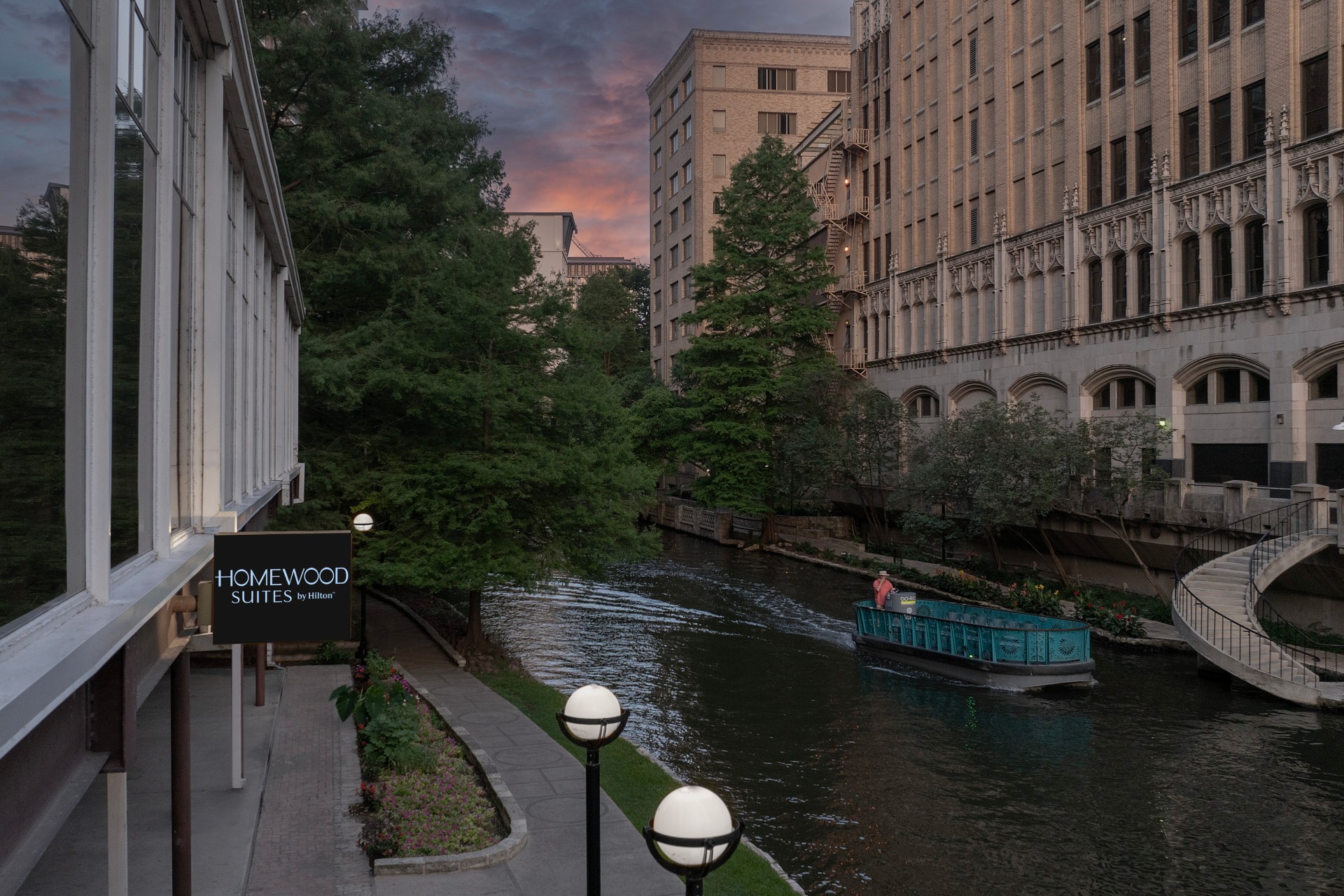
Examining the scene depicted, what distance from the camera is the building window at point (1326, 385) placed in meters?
28.9

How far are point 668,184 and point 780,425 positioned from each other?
41729 mm

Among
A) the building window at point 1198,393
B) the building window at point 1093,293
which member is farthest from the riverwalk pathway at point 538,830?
the building window at point 1093,293

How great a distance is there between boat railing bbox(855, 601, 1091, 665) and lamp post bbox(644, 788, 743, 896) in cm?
1846

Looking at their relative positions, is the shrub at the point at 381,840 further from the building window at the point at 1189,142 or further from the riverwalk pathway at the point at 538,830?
the building window at the point at 1189,142

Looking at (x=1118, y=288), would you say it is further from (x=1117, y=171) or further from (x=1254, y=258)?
(x=1254, y=258)

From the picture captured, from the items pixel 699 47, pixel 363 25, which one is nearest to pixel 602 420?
pixel 363 25

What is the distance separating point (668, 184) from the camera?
88.4 m

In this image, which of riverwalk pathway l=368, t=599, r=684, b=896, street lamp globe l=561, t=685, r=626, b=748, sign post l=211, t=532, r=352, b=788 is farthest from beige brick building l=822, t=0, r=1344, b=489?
sign post l=211, t=532, r=352, b=788

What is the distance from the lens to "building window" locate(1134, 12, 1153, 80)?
3612 cm

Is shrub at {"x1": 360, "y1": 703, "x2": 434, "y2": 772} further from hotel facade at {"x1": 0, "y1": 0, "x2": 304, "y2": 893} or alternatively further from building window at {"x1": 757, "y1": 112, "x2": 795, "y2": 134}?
building window at {"x1": 757, "y1": 112, "x2": 795, "y2": 134}

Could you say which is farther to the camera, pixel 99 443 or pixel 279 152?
pixel 279 152

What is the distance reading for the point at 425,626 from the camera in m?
27.0

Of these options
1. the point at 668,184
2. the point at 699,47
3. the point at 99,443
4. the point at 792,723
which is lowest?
the point at 792,723

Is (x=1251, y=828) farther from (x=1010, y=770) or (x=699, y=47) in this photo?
(x=699, y=47)
